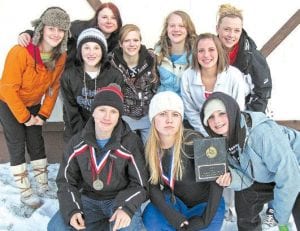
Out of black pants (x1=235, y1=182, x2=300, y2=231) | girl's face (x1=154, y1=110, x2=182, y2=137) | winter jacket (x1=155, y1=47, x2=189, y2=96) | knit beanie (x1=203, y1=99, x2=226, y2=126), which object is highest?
winter jacket (x1=155, y1=47, x2=189, y2=96)

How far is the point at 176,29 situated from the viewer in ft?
11.0

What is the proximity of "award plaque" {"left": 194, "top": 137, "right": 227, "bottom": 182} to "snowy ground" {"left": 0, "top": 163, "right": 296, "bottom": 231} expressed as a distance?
742 mm

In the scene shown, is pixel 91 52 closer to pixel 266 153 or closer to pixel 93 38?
pixel 93 38

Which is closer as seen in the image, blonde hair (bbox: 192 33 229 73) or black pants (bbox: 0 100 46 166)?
blonde hair (bbox: 192 33 229 73)

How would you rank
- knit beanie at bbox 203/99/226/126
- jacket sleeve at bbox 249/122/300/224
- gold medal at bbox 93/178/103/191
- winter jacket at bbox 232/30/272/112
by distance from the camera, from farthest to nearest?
1. winter jacket at bbox 232/30/272/112
2. gold medal at bbox 93/178/103/191
3. knit beanie at bbox 203/99/226/126
4. jacket sleeve at bbox 249/122/300/224

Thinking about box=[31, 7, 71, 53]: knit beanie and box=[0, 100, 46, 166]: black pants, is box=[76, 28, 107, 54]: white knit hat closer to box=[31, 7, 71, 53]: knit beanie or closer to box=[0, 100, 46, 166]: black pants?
box=[31, 7, 71, 53]: knit beanie

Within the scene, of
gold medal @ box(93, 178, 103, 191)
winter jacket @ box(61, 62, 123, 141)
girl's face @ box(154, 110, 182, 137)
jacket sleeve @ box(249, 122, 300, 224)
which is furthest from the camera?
winter jacket @ box(61, 62, 123, 141)

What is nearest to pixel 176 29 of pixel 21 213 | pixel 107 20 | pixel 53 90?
pixel 107 20

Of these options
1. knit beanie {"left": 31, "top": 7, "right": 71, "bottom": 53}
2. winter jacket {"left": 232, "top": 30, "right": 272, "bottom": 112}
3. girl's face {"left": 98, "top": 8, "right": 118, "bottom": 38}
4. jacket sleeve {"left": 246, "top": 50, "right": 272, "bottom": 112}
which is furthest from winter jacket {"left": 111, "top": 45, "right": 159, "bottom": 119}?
jacket sleeve {"left": 246, "top": 50, "right": 272, "bottom": 112}

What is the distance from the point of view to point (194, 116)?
3.34 m

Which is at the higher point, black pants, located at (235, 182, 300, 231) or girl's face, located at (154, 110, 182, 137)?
girl's face, located at (154, 110, 182, 137)

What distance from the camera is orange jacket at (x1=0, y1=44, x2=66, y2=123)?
317 cm

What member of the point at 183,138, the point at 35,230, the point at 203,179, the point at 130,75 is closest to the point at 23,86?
the point at 130,75

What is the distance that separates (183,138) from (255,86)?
3.35 feet
